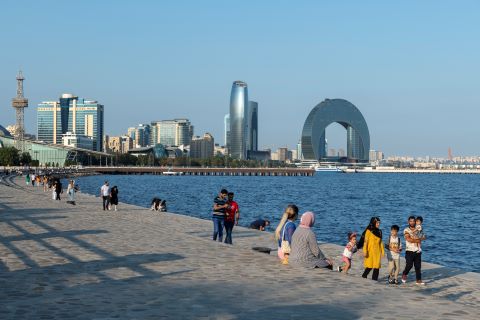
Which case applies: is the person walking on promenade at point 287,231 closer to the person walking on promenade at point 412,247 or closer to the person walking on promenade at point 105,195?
the person walking on promenade at point 412,247

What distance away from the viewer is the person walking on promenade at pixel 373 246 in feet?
52.7

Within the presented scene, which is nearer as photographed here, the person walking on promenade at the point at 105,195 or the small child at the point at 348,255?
the small child at the point at 348,255

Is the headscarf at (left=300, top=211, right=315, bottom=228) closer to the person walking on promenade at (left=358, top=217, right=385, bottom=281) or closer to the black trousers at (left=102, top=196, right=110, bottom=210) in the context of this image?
the person walking on promenade at (left=358, top=217, right=385, bottom=281)

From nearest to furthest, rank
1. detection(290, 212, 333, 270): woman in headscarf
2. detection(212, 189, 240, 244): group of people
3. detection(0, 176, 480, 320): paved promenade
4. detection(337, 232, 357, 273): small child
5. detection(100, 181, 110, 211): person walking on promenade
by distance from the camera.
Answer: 1. detection(0, 176, 480, 320): paved promenade
2. detection(290, 212, 333, 270): woman in headscarf
3. detection(337, 232, 357, 273): small child
4. detection(212, 189, 240, 244): group of people
5. detection(100, 181, 110, 211): person walking on promenade

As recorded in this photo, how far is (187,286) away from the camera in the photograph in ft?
44.3

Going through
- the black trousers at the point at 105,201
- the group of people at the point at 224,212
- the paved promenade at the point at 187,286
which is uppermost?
the group of people at the point at 224,212

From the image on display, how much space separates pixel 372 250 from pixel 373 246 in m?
0.14

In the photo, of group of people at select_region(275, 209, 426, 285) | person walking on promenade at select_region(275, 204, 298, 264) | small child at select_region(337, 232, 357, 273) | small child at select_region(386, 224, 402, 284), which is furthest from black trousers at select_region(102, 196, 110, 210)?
small child at select_region(386, 224, 402, 284)

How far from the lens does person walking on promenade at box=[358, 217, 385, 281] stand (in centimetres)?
1606

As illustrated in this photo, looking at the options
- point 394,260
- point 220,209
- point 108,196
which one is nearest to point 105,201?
point 108,196

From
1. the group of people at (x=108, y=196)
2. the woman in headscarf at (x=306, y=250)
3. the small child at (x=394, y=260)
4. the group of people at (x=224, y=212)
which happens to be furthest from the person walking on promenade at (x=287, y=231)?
the group of people at (x=108, y=196)

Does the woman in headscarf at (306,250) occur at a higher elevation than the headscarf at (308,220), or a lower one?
lower

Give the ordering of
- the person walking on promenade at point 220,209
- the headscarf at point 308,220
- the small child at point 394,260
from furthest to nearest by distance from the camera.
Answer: the person walking on promenade at point 220,209 < the small child at point 394,260 < the headscarf at point 308,220

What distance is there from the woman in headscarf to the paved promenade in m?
0.40
